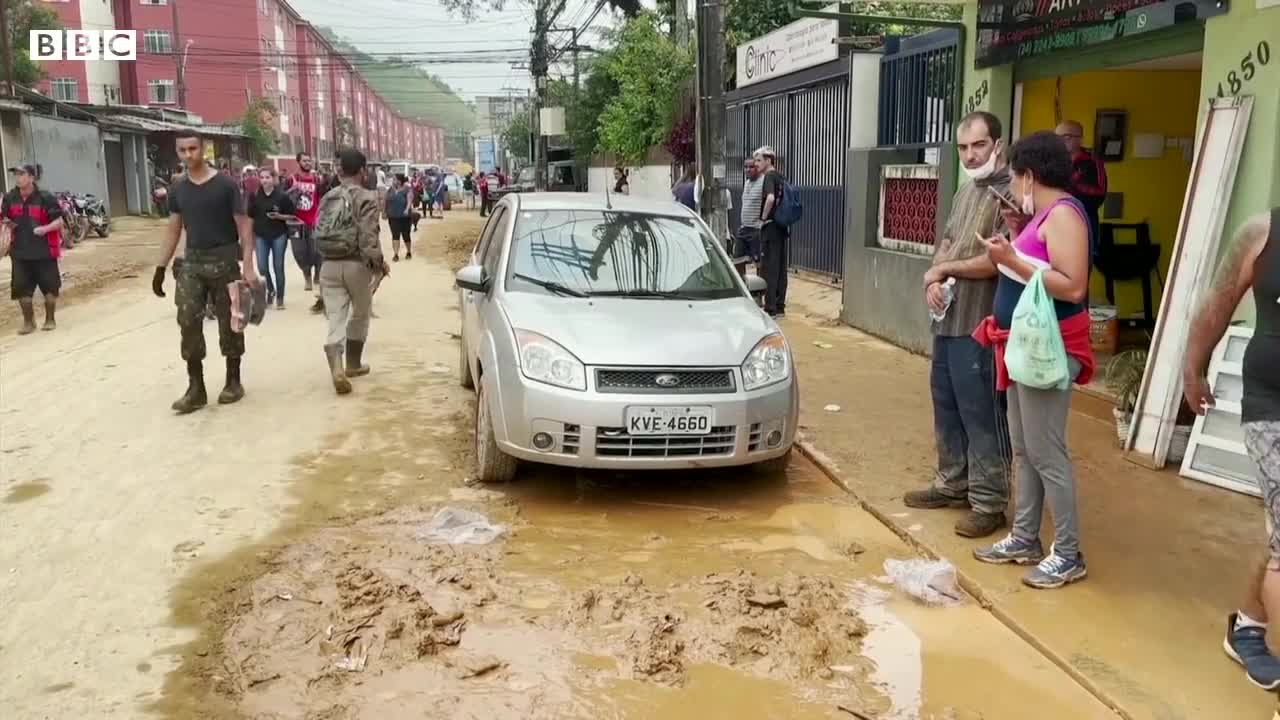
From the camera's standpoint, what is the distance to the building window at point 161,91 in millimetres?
58188

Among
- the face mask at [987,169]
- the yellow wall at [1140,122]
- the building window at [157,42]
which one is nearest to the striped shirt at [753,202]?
the yellow wall at [1140,122]

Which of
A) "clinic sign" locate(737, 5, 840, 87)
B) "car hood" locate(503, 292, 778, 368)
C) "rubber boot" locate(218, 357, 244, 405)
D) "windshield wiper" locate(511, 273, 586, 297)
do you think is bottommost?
"rubber boot" locate(218, 357, 244, 405)

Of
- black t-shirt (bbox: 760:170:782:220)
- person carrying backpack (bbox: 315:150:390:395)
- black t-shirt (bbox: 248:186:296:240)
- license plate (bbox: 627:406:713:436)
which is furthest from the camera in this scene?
black t-shirt (bbox: 248:186:296:240)

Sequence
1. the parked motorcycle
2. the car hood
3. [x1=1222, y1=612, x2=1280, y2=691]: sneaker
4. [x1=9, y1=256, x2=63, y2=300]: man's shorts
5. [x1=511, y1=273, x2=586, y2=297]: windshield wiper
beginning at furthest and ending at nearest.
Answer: the parked motorcycle, [x1=9, y1=256, x2=63, y2=300]: man's shorts, [x1=511, y1=273, x2=586, y2=297]: windshield wiper, the car hood, [x1=1222, y1=612, x2=1280, y2=691]: sneaker

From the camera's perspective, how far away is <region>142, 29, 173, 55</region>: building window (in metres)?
57.1

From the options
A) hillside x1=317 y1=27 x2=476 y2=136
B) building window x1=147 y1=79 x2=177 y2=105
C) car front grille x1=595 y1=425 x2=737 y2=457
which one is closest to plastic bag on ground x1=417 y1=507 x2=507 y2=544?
car front grille x1=595 y1=425 x2=737 y2=457

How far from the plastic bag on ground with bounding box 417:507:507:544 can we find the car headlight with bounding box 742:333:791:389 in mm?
1457

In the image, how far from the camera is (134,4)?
57844 millimetres

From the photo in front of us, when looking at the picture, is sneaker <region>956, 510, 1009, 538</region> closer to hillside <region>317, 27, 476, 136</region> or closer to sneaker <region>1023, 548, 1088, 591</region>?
sneaker <region>1023, 548, 1088, 591</region>

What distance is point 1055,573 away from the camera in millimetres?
4422

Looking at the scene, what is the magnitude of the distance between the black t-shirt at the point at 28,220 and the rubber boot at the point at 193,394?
15.6ft

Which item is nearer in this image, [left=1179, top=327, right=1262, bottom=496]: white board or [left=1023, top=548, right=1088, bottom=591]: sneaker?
[left=1023, top=548, right=1088, bottom=591]: sneaker

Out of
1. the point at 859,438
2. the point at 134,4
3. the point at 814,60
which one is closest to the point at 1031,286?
the point at 859,438

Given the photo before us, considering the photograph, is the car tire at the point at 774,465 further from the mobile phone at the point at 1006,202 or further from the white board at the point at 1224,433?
the white board at the point at 1224,433
